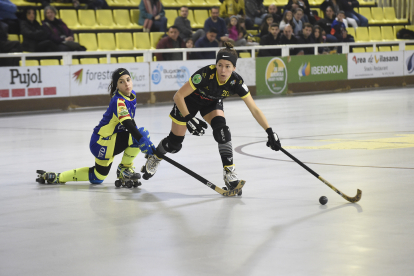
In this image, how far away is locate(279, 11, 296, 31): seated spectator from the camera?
23.0 metres

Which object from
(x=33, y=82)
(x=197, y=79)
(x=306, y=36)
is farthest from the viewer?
(x=306, y=36)

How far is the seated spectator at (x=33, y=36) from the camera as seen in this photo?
1727 cm

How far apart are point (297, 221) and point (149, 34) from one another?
16.1 m

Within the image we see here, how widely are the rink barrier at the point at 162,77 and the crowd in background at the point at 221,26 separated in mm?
452

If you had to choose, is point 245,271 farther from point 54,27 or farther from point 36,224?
point 54,27

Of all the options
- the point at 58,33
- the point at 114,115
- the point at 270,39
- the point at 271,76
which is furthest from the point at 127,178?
the point at 270,39

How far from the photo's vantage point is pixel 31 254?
4473mm

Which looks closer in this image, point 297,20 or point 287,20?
point 287,20

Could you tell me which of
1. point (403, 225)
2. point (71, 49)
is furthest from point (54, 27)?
point (403, 225)

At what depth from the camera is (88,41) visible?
19.6m

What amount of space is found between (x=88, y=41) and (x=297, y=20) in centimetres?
789

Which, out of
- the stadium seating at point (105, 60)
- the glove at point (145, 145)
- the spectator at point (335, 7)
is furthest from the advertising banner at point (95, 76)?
the glove at point (145, 145)

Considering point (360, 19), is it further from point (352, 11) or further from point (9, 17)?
point (9, 17)

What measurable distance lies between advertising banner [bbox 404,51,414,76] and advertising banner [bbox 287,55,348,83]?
2967 millimetres
